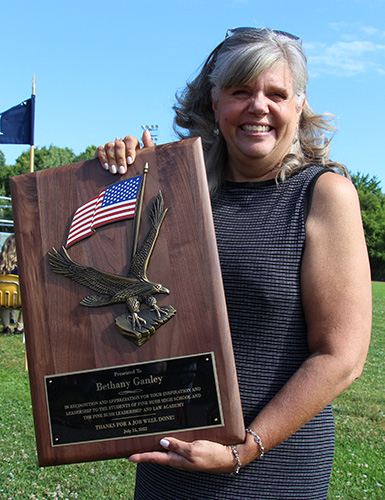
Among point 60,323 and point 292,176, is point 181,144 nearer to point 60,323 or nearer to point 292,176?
point 292,176

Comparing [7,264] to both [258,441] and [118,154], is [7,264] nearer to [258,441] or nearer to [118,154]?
[118,154]

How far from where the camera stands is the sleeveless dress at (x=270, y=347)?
5.49 feet

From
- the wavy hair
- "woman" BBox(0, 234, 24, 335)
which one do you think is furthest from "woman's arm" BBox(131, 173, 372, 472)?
"woman" BBox(0, 234, 24, 335)

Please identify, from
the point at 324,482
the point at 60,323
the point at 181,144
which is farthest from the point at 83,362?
the point at 324,482

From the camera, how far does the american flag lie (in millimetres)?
1744

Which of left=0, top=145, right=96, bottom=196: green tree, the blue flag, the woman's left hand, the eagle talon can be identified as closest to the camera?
the woman's left hand

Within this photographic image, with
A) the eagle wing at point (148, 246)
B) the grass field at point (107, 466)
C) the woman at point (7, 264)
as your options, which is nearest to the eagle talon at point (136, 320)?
the eagle wing at point (148, 246)

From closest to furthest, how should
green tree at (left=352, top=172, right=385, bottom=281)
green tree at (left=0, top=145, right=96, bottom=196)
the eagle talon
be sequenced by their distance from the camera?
the eagle talon < green tree at (left=352, top=172, right=385, bottom=281) < green tree at (left=0, top=145, right=96, bottom=196)

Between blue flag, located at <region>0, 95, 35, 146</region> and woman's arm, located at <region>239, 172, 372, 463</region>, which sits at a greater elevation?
blue flag, located at <region>0, 95, 35, 146</region>

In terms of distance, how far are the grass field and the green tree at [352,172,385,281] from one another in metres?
53.1

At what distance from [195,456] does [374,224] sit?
217ft

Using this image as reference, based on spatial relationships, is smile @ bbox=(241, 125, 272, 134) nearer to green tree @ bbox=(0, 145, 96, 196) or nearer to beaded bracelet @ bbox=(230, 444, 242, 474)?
beaded bracelet @ bbox=(230, 444, 242, 474)

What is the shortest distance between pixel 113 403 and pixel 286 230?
0.77 metres

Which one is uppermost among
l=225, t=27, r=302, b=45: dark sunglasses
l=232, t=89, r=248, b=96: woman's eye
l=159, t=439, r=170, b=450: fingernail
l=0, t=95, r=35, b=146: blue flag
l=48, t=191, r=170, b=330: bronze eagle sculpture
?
l=0, t=95, r=35, b=146: blue flag
